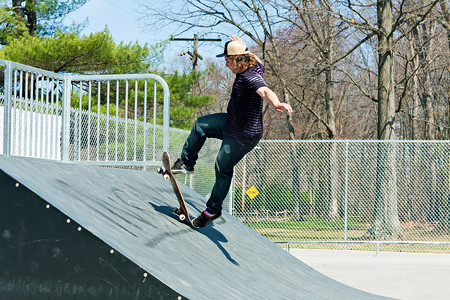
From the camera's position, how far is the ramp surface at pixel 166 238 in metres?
3.81

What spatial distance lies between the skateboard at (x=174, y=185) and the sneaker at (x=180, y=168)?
76 millimetres

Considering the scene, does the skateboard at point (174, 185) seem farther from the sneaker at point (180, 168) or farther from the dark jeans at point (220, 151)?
the dark jeans at point (220, 151)

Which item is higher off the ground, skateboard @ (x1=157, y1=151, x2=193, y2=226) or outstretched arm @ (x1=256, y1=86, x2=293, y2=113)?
outstretched arm @ (x1=256, y1=86, x2=293, y2=113)

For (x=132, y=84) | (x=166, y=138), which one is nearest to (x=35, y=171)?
(x=166, y=138)

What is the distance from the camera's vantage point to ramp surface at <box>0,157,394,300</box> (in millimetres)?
3807

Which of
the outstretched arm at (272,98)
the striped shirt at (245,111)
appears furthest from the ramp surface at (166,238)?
the outstretched arm at (272,98)

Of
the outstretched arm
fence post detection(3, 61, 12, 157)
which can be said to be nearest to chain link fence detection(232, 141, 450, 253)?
the outstretched arm

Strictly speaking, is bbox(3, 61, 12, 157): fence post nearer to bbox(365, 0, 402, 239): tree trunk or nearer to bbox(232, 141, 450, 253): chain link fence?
bbox(232, 141, 450, 253): chain link fence

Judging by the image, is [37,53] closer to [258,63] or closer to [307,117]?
[258,63]

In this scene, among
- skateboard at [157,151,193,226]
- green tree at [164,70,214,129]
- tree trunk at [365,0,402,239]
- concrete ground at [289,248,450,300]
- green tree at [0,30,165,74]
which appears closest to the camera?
skateboard at [157,151,193,226]

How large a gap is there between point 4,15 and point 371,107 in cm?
2738

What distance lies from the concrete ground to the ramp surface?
7.49ft

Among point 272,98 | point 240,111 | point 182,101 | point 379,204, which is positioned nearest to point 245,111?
point 240,111

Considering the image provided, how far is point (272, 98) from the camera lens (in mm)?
4445
